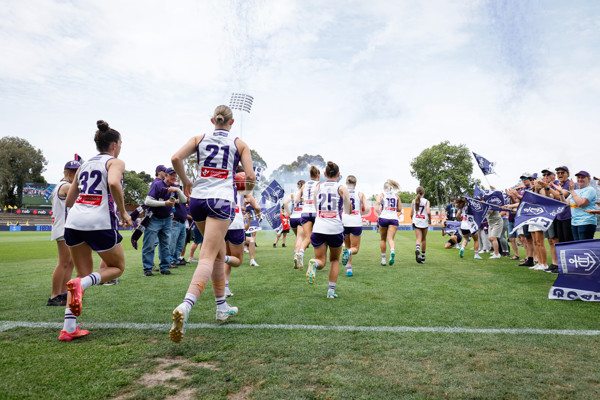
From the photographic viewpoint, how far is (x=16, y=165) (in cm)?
6425

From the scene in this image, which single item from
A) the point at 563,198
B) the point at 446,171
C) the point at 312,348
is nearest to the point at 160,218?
the point at 312,348

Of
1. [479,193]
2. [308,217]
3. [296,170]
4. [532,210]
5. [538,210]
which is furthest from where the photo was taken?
[296,170]

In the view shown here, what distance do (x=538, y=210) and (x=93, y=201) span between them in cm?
833

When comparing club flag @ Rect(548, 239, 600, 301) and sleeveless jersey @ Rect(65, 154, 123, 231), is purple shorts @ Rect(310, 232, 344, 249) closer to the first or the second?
sleeveless jersey @ Rect(65, 154, 123, 231)

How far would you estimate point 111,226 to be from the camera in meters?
4.03

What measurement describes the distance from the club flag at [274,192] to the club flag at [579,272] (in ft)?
28.8

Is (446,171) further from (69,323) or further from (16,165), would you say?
(16,165)

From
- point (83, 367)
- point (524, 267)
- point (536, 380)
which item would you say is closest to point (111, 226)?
point (83, 367)

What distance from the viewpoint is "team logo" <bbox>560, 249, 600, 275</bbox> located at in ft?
18.5

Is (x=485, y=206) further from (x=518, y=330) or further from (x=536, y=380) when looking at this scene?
(x=536, y=380)

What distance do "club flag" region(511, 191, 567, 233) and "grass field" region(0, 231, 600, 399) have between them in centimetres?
202

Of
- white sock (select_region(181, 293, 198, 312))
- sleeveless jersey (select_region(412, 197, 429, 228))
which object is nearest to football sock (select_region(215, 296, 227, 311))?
white sock (select_region(181, 293, 198, 312))

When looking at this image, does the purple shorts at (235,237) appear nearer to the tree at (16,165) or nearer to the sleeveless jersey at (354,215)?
the sleeveless jersey at (354,215)

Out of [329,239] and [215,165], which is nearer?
[215,165]
